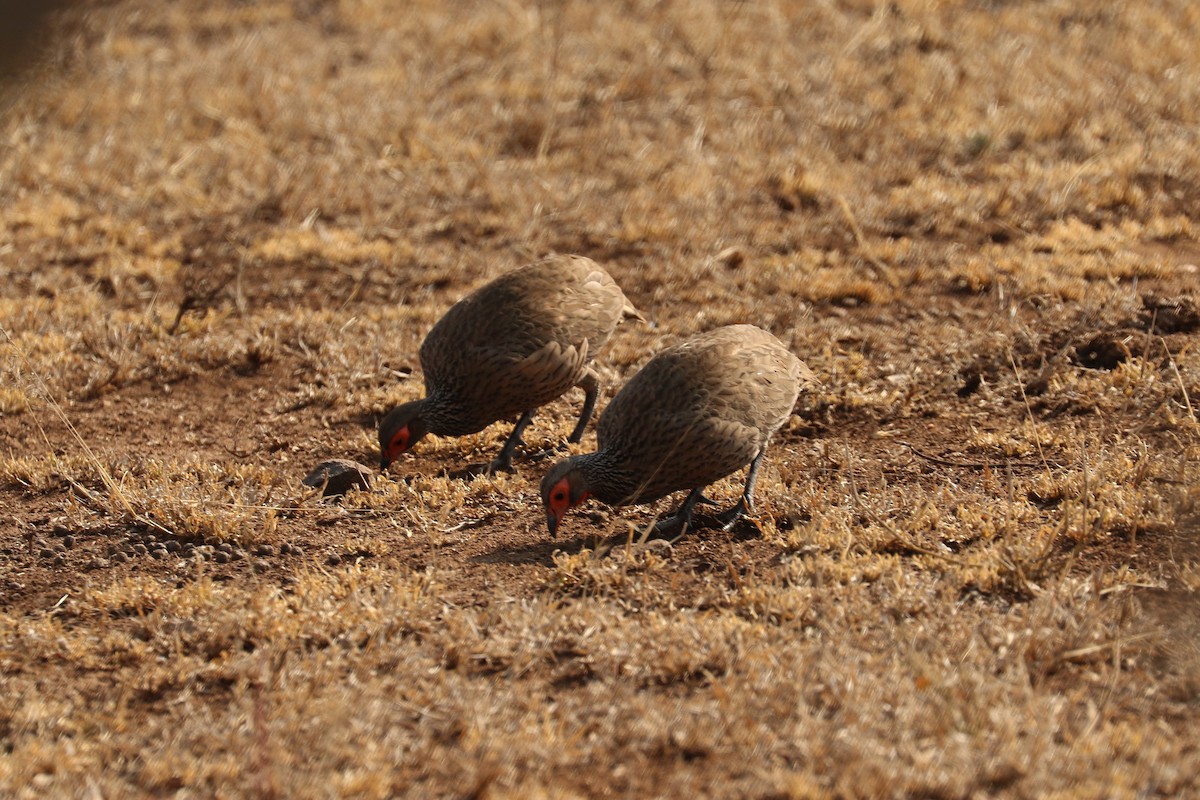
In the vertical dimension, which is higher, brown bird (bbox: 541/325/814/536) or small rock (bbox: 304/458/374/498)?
brown bird (bbox: 541/325/814/536)

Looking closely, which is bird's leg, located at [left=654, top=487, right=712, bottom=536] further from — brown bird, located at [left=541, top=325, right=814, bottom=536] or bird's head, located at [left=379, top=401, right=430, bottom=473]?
bird's head, located at [left=379, top=401, right=430, bottom=473]

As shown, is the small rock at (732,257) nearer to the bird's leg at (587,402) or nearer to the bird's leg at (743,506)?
the bird's leg at (587,402)

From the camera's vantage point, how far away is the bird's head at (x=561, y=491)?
6.12 metres

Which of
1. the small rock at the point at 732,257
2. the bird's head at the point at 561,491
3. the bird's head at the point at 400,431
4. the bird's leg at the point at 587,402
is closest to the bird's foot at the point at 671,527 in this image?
the bird's head at the point at 561,491

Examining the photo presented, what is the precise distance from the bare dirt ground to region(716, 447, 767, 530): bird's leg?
8cm

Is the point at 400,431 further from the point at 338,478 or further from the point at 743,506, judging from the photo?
the point at 743,506

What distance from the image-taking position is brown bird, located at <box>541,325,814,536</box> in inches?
241

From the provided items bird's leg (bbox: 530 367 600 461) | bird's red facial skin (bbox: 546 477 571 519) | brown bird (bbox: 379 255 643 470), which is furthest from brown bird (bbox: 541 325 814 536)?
bird's leg (bbox: 530 367 600 461)

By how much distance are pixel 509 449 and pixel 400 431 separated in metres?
0.62

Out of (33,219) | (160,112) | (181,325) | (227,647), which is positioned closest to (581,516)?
(227,647)

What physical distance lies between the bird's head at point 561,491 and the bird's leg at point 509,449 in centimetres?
102

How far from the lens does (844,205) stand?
32.2 ft

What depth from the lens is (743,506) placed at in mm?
6469

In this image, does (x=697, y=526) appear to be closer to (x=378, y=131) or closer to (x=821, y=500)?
(x=821, y=500)
